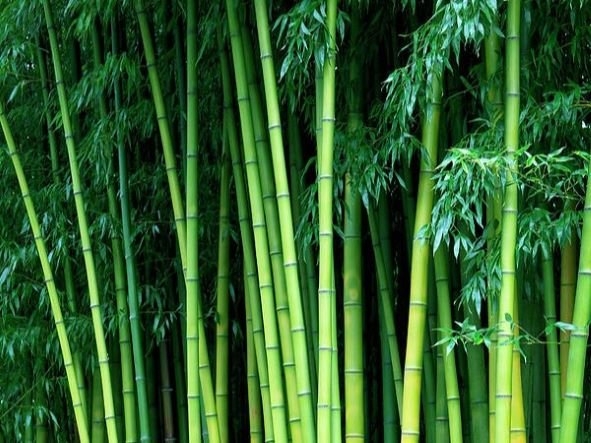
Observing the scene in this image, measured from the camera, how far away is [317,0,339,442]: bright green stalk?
10.1ft

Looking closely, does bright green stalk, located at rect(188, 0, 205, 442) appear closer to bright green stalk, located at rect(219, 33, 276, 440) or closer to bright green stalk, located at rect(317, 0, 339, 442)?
bright green stalk, located at rect(219, 33, 276, 440)

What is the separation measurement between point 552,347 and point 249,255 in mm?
1181

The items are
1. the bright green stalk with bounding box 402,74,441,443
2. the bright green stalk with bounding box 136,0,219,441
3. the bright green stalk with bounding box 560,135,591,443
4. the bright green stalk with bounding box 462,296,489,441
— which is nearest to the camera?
the bright green stalk with bounding box 560,135,591,443

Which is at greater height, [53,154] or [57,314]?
[53,154]

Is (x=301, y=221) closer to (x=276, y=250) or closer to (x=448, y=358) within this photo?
(x=276, y=250)

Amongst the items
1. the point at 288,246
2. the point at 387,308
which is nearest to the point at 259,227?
the point at 288,246

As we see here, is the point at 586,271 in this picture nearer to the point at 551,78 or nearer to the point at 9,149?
the point at 551,78

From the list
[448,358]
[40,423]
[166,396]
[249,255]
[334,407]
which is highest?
[249,255]

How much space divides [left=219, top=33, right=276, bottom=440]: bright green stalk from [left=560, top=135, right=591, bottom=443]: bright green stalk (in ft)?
4.04

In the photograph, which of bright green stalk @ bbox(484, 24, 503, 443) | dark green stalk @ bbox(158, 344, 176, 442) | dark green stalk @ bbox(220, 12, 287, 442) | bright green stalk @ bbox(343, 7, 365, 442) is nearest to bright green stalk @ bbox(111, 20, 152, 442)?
dark green stalk @ bbox(158, 344, 176, 442)

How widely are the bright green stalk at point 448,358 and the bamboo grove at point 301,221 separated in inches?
0.4

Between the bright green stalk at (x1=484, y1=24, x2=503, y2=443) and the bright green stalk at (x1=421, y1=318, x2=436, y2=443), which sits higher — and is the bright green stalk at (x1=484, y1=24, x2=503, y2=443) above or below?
above

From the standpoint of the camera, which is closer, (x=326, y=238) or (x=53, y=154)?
(x=326, y=238)

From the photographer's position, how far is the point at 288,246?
10.5 feet
